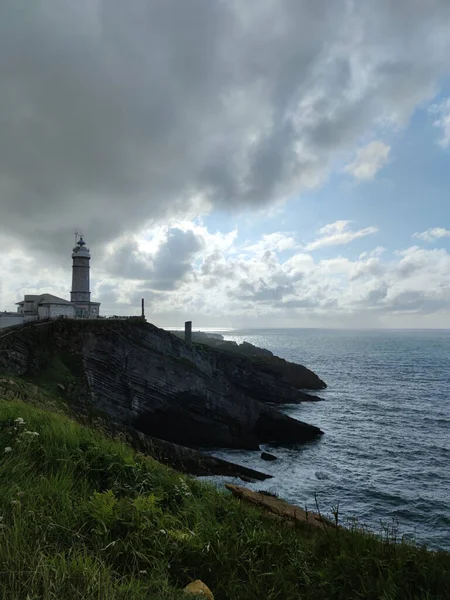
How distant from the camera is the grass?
3354 mm

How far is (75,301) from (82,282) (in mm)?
2782

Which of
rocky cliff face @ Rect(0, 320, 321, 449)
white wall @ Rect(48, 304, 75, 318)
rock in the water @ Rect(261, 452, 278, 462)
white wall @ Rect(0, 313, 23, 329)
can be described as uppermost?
white wall @ Rect(48, 304, 75, 318)

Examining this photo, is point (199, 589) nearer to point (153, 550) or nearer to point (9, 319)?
point (153, 550)

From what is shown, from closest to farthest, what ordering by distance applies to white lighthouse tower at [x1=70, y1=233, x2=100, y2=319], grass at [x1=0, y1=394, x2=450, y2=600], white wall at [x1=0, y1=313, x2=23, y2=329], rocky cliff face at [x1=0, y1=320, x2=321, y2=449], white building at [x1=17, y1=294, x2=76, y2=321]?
grass at [x1=0, y1=394, x2=450, y2=600], rocky cliff face at [x1=0, y1=320, x2=321, y2=449], white wall at [x1=0, y1=313, x2=23, y2=329], white building at [x1=17, y1=294, x2=76, y2=321], white lighthouse tower at [x1=70, y1=233, x2=100, y2=319]

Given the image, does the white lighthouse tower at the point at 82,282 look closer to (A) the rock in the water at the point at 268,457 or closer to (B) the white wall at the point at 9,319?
(B) the white wall at the point at 9,319

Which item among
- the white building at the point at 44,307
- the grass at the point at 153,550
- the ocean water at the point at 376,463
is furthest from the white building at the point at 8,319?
the grass at the point at 153,550

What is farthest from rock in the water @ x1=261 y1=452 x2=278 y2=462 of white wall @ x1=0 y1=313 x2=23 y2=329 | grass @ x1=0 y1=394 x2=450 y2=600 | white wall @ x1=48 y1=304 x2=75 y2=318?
white wall @ x1=0 y1=313 x2=23 y2=329

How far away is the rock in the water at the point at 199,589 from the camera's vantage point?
3.66m

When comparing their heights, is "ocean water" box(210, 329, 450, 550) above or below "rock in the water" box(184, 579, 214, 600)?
below

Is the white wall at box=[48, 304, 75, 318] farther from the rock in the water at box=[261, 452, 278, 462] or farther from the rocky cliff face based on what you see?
the rock in the water at box=[261, 452, 278, 462]

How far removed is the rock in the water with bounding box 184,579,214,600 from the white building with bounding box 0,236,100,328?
42826mm

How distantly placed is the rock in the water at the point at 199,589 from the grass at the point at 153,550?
15cm

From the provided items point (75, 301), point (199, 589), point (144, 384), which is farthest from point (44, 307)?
point (199, 589)

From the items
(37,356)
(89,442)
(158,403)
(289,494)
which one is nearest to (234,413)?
(158,403)
